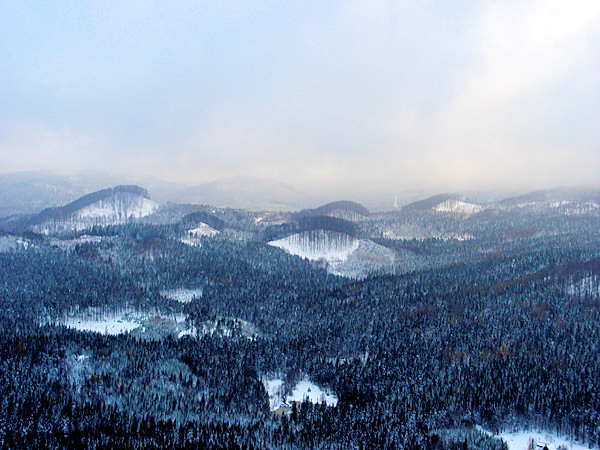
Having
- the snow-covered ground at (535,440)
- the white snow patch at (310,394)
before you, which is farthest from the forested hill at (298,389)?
the snow-covered ground at (535,440)

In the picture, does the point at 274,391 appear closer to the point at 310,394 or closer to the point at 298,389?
the point at 298,389

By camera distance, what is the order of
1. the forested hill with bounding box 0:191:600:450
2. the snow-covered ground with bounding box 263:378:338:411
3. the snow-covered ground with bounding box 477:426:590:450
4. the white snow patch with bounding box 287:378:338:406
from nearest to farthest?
the forested hill with bounding box 0:191:600:450
the snow-covered ground with bounding box 477:426:590:450
the snow-covered ground with bounding box 263:378:338:411
the white snow patch with bounding box 287:378:338:406

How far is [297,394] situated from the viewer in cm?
16538

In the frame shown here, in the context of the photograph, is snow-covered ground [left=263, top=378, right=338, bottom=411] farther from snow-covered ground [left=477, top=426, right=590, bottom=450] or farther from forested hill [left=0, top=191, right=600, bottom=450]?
snow-covered ground [left=477, top=426, right=590, bottom=450]

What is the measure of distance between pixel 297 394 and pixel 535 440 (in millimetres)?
75342

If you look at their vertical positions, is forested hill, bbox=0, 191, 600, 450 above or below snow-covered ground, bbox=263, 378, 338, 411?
above

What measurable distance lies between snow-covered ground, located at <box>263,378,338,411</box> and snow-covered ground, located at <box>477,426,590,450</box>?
51.7 m

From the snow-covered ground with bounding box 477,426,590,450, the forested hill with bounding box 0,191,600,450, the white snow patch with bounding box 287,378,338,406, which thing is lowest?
the snow-covered ground with bounding box 477,426,590,450

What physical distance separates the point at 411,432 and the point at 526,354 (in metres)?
70.5

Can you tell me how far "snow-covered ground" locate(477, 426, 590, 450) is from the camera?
125m

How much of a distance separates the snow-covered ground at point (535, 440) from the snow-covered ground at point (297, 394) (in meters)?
51.7

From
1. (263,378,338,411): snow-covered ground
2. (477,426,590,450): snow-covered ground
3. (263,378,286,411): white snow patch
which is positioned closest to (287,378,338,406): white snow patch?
(263,378,338,411): snow-covered ground

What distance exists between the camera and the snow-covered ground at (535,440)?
12525 centimetres

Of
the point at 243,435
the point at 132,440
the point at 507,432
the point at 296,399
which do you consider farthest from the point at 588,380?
the point at 132,440
